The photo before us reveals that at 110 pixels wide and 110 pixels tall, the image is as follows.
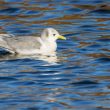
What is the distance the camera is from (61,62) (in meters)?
15.7

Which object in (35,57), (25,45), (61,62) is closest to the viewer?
(61,62)

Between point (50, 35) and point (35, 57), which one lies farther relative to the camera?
point (50, 35)

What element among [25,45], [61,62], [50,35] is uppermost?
[50,35]

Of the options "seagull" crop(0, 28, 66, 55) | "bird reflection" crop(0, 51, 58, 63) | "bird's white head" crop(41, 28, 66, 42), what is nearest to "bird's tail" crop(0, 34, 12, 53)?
"seagull" crop(0, 28, 66, 55)

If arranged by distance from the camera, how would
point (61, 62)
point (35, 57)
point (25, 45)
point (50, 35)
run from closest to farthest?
point (61, 62)
point (35, 57)
point (25, 45)
point (50, 35)

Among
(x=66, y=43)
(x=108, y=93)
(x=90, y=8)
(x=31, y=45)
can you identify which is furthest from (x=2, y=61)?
(x=90, y=8)

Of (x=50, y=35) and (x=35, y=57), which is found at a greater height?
(x=50, y=35)

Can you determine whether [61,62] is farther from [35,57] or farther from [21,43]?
[21,43]

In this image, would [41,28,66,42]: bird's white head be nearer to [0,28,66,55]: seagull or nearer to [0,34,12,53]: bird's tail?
[0,28,66,55]: seagull

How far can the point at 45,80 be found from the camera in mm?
14211

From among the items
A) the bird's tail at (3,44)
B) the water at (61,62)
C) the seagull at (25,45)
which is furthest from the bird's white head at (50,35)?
the bird's tail at (3,44)

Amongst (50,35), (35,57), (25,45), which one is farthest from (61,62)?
(50,35)

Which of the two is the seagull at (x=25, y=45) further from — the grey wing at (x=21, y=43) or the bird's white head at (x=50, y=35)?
the bird's white head at (x=50, y=35)

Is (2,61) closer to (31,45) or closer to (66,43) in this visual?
(31,45)
